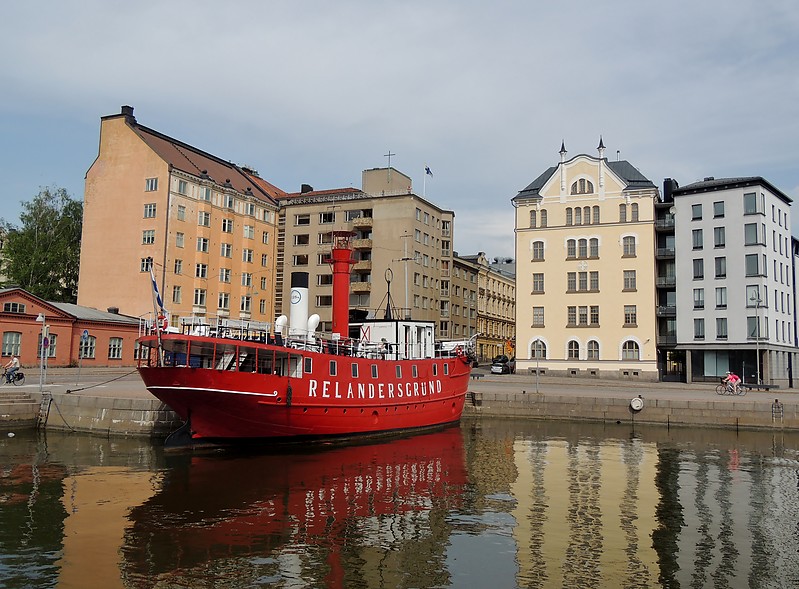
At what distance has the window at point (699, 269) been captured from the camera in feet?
209

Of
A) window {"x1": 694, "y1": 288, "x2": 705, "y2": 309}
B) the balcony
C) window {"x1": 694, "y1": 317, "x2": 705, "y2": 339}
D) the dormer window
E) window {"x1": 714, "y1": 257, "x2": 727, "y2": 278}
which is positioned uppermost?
the dormer window

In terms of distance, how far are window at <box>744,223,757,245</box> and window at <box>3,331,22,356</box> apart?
62167 millimetres

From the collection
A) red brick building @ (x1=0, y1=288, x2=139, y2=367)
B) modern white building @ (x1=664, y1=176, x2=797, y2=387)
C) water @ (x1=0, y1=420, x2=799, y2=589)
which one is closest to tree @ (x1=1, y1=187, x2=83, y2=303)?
red brick building @ (x1=0, y1=288, x2=139, y2=367)

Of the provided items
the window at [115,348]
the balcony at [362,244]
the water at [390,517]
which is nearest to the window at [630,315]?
the balcony at [362,244]

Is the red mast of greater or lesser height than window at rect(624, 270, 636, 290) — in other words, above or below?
below

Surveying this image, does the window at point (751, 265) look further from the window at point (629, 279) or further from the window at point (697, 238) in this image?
the window at point (629, 279)

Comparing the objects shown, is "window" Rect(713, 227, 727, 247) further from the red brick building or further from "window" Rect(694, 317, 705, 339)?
the red brick building

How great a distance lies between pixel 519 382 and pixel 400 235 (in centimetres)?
2760

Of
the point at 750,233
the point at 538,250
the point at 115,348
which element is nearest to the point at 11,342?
the point at 115,348

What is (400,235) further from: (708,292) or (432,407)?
(432,407)

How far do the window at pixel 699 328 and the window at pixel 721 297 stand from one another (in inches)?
77.6

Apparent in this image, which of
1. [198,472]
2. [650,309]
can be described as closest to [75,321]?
[198,472]

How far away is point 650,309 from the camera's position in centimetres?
6362

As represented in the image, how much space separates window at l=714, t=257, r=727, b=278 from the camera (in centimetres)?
6284
